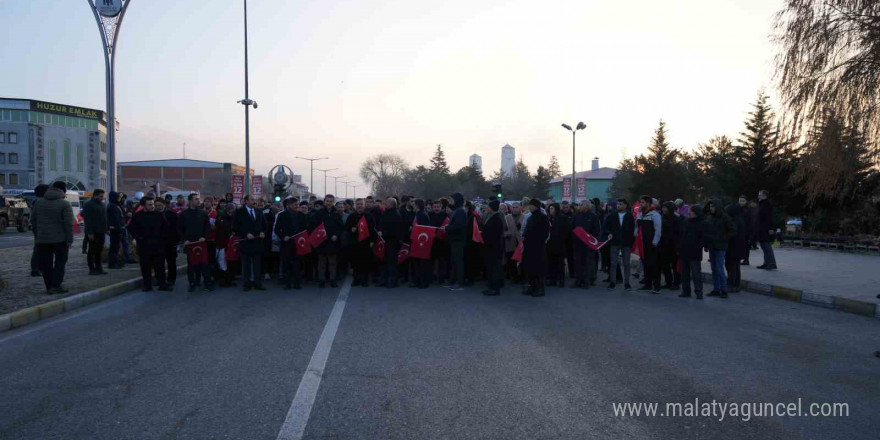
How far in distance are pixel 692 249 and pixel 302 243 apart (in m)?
7.95

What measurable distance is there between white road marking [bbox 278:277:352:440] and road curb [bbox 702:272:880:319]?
28.5 ft

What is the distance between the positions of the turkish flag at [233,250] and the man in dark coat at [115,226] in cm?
363

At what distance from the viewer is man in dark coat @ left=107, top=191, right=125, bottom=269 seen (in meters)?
14.9

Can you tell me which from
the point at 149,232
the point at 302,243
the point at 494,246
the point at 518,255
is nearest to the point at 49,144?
the point at 149,232

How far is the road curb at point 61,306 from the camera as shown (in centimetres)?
860

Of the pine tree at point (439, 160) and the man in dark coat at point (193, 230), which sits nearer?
the man in dark coat at point (193, 230)

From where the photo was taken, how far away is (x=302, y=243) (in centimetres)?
1309

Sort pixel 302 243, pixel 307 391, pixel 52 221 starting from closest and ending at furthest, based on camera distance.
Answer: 1. pixel 307 391
2. pixel 52 221
3. pixel 302 243

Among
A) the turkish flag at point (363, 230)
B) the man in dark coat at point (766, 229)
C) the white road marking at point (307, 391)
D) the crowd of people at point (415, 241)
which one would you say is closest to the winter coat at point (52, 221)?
the crowd of people at point (415, 241)

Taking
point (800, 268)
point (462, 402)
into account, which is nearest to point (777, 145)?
point (800, 268)

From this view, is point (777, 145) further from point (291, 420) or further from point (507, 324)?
point (291, 420)

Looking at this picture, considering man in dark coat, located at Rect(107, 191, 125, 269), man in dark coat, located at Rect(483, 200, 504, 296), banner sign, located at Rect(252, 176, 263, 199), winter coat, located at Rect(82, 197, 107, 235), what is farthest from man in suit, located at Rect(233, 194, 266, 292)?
banner sign, located at Rect(252, 176, 263, 199)

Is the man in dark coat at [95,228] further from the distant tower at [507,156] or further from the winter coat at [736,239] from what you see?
the distant tower at [507,156]

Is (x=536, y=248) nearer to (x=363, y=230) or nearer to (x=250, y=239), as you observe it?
(x=363, y=230)
